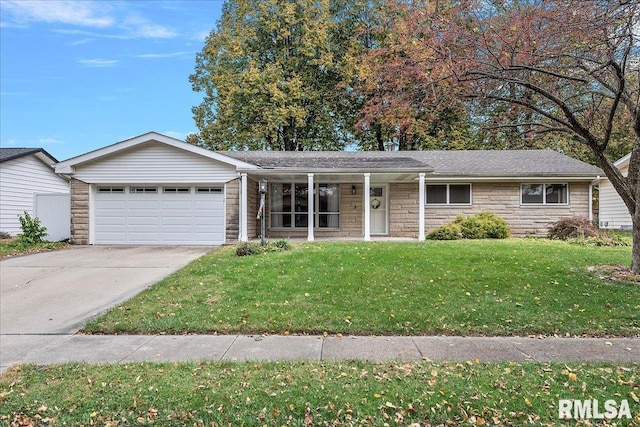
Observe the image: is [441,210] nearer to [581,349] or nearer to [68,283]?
[581,349]

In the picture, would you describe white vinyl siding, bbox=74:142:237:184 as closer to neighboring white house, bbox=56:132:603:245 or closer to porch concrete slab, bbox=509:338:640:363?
neighboring white house, bbox=56:132:603:245

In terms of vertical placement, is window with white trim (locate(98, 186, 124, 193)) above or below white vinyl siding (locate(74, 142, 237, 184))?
below

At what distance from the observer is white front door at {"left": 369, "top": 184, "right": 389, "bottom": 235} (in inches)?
639

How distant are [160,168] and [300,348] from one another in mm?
11405

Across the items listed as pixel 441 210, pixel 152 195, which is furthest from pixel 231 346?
pixel 441 210

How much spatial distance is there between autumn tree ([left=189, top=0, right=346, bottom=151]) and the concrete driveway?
13489mm

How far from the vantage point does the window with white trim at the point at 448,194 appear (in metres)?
15.9

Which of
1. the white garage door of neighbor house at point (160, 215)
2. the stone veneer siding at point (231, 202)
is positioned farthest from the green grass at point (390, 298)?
the white garage door of neighbor house at point (160, 215)

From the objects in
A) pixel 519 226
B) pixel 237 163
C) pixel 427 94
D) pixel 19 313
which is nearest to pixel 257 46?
pixel 237 163

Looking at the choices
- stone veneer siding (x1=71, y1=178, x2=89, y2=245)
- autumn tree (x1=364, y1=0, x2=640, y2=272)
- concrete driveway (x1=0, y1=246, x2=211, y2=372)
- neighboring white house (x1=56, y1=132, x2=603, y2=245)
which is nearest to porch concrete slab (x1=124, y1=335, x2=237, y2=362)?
concrete driveway (x1=0, y1=246, x2=211, y2=372)

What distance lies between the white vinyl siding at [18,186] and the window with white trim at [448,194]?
17877 millimetres

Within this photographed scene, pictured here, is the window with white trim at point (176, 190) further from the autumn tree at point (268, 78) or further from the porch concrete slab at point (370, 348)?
the porch concrete slab at point (370, 348)

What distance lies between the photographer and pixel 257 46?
2597 centimetres

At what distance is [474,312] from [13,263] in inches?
451
